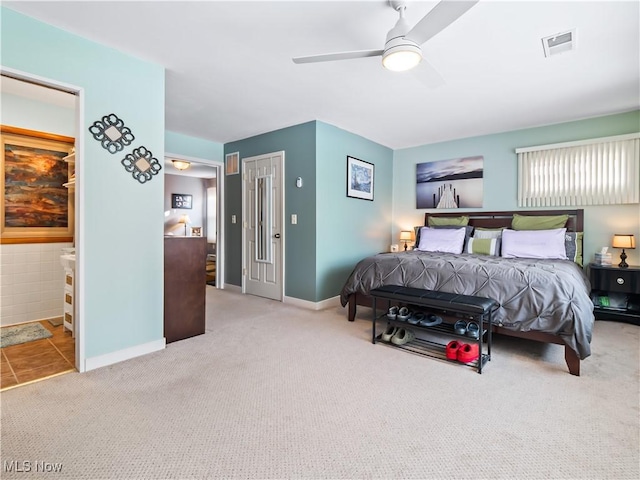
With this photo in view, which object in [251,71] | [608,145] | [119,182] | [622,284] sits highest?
[251,71]

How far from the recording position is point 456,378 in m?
2.38

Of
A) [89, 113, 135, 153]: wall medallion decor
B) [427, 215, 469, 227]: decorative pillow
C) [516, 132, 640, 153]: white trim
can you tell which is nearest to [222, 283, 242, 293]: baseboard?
[89, 113, 135, 153]: wall medallion decor

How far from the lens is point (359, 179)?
5.07 m

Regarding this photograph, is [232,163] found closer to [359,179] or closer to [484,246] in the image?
[359,179]

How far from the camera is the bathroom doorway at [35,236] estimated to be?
3174mm

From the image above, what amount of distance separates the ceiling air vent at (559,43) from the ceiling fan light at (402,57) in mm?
1220

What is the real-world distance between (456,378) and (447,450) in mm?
864

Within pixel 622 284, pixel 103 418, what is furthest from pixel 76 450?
pixel 622 284

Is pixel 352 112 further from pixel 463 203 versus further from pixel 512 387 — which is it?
pixel 512 387

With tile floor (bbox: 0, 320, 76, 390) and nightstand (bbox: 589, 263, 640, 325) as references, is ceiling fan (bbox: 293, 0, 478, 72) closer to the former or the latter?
tile floor (bbox: 0, 320, 76, 390)

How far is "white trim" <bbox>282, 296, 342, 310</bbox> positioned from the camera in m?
4.35

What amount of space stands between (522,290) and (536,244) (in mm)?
1631

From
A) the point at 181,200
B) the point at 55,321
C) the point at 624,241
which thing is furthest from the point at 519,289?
the point at 181,200

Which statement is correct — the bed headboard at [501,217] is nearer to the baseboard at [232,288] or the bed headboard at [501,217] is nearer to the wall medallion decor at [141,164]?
the baseboard at [232,288]
